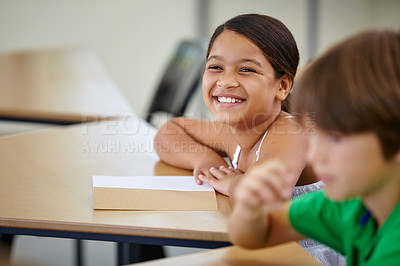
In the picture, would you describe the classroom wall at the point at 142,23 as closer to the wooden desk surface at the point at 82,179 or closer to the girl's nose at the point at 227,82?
the wooden desk surface at the point at 82,179

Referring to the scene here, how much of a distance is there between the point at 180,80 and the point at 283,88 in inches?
57.7

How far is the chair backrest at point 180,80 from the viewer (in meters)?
2.71

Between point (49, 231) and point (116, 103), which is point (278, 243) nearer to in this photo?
point (49, 231)

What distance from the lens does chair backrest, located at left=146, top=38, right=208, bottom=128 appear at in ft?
8.88

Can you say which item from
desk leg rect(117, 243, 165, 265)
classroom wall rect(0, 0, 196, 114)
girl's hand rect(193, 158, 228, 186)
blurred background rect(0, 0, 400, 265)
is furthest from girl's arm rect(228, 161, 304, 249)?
classroom wall rect(0, 0, 196, 114)

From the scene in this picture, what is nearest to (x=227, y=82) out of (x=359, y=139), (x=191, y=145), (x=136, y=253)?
(x=191, y=145)

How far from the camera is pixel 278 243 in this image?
0.96m

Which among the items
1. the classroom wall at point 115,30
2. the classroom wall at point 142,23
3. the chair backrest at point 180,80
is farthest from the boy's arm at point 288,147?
the classroom wall at point 115,30

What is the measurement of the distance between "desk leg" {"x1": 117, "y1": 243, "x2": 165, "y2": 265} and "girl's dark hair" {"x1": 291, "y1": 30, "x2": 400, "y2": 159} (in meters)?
1.44

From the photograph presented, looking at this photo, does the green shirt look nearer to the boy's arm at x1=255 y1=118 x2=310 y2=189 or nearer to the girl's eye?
the girl's eye

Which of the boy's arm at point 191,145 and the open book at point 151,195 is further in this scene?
the boy's arm at point 191,145

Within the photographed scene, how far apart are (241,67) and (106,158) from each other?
1.55 feet

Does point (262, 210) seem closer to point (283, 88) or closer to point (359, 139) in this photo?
point (359, 139)

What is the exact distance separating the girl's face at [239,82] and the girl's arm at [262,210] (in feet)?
1.44
